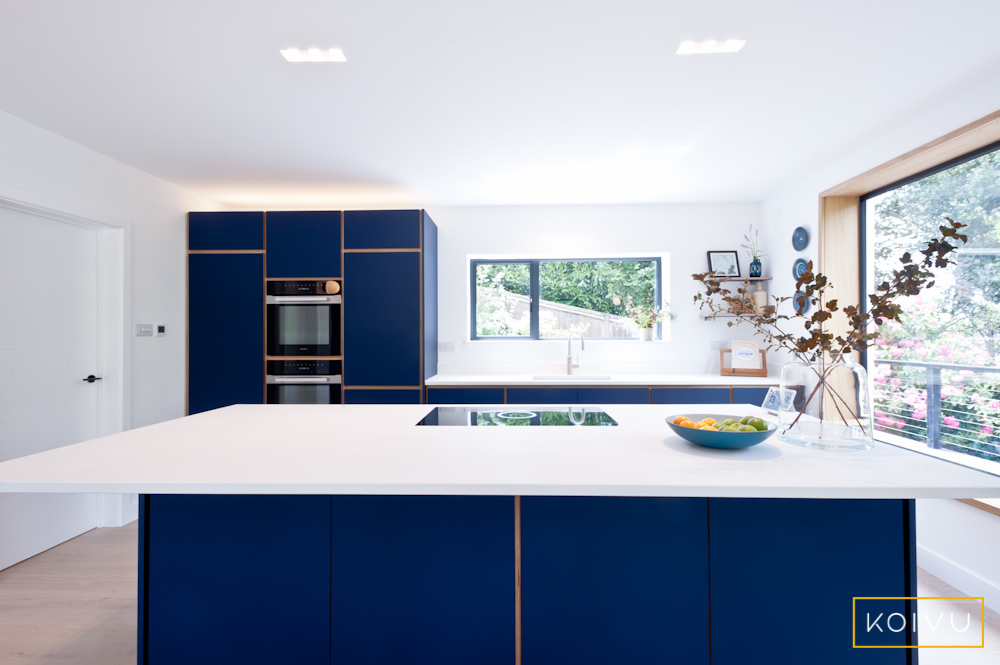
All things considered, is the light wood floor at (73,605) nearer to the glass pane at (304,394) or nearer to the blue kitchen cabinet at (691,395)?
the glass pane at (304,394)

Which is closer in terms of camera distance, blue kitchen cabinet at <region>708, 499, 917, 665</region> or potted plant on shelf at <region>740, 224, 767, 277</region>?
blue kitchen cabinet at <region>708, 499, 917, 665</region>

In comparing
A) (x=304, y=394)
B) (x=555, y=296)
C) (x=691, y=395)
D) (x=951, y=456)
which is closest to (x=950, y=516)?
(x=951, y=456)

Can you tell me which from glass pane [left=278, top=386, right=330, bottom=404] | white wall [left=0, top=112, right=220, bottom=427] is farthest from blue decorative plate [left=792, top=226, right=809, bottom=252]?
white wall [left=0, top=112, right=220, bottom=427]

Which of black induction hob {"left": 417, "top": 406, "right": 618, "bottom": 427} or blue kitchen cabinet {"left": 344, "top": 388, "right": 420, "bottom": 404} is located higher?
black induction hob {"left": 417, "top": 406, "right": 618, "bottom": 427}

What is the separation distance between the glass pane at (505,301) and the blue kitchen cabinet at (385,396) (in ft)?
3.44

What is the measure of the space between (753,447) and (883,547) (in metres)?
0.40

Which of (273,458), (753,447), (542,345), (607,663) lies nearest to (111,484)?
(273,458)

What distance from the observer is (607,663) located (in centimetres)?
131

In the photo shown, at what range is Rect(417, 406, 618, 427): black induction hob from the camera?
193 centimetres

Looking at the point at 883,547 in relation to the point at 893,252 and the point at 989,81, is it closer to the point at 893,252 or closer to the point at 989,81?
the point at 989,81

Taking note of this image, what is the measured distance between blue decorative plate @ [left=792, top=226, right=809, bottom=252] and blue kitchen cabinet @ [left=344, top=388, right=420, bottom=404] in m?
2.98

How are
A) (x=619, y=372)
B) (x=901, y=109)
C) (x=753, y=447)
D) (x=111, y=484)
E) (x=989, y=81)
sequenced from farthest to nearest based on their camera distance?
(x=619, y=372)
(x=901, y=109)
(x=989, y=81)
(x=753, y=447)
(x=111, y=484)

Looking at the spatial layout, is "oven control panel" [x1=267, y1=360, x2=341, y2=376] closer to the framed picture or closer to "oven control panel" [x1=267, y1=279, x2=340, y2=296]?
"oven control panel" [x1=267, y1=279, x2=340, y2=296]

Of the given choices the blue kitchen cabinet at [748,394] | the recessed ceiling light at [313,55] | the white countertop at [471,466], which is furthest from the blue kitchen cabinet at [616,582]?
the blue kitchen cabinet at [748,394]
